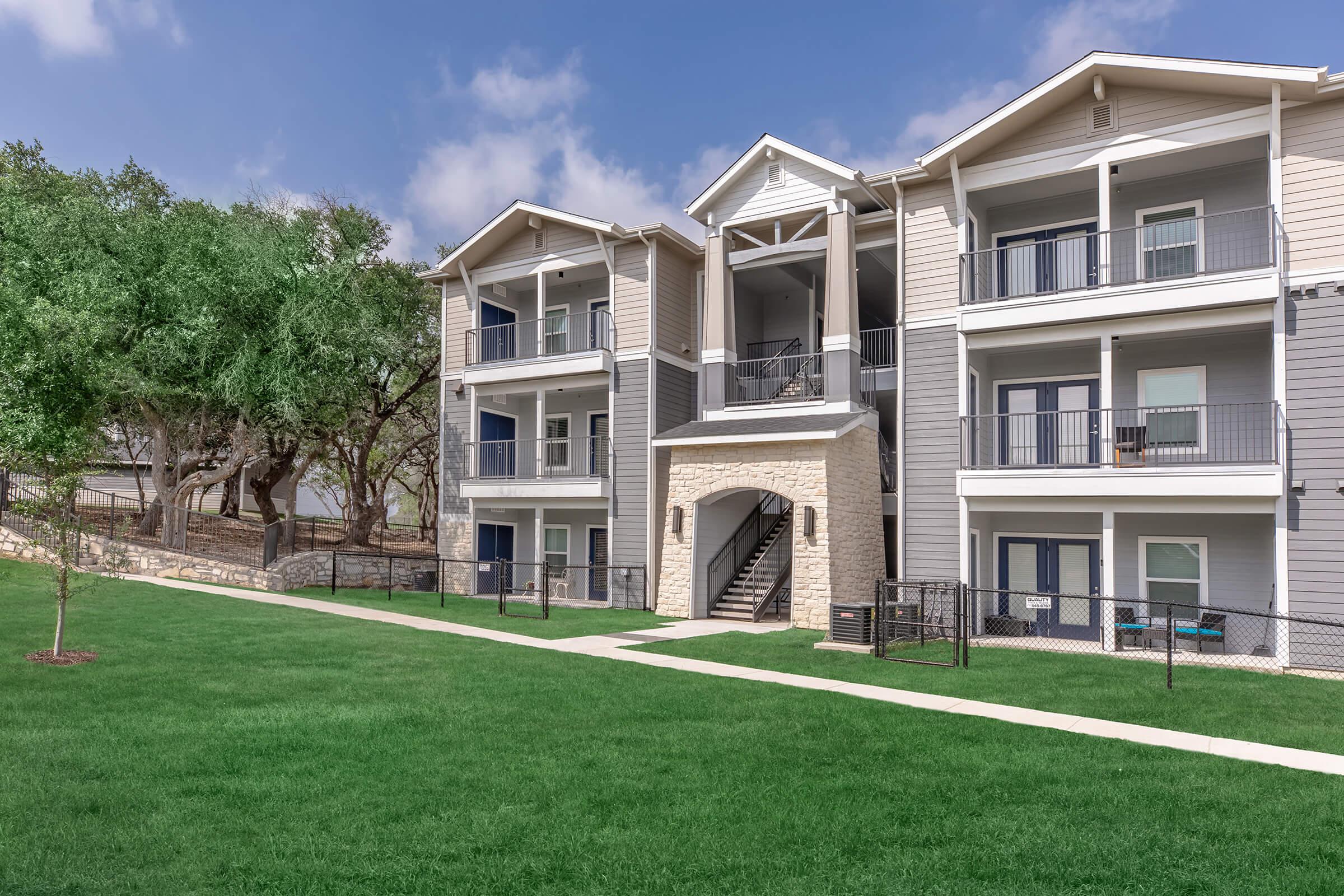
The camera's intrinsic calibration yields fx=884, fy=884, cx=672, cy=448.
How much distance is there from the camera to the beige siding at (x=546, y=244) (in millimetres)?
23312

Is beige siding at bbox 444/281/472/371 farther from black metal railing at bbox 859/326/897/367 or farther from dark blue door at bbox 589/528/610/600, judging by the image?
black metal railing at bbox 859/326/897/367

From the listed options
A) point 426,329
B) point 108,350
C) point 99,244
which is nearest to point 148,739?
point 108,350

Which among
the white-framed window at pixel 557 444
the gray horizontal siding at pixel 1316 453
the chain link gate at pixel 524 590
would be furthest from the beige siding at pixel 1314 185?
the white-framed window at pixel 557 444

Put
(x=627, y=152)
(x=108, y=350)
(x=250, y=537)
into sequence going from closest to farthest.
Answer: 1. (x=108, y=350)
2. (x=250, y=537)
3. (x=627, y=152)

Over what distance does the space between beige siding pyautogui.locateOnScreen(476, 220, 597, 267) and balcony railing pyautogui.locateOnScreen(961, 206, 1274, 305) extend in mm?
9985

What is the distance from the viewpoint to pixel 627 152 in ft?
152

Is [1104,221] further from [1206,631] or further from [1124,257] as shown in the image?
[1206,631]

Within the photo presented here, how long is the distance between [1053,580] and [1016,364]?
4.63 meters

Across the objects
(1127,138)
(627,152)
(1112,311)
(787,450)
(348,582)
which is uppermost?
(627,152)

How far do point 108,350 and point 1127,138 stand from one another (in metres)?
23.2

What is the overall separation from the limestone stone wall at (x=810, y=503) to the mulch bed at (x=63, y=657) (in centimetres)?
1133

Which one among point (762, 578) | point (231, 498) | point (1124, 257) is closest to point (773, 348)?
point (762, 578)

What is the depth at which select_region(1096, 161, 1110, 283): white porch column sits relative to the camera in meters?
16.2

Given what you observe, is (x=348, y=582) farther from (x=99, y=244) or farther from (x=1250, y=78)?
(x=1250, y=78)
